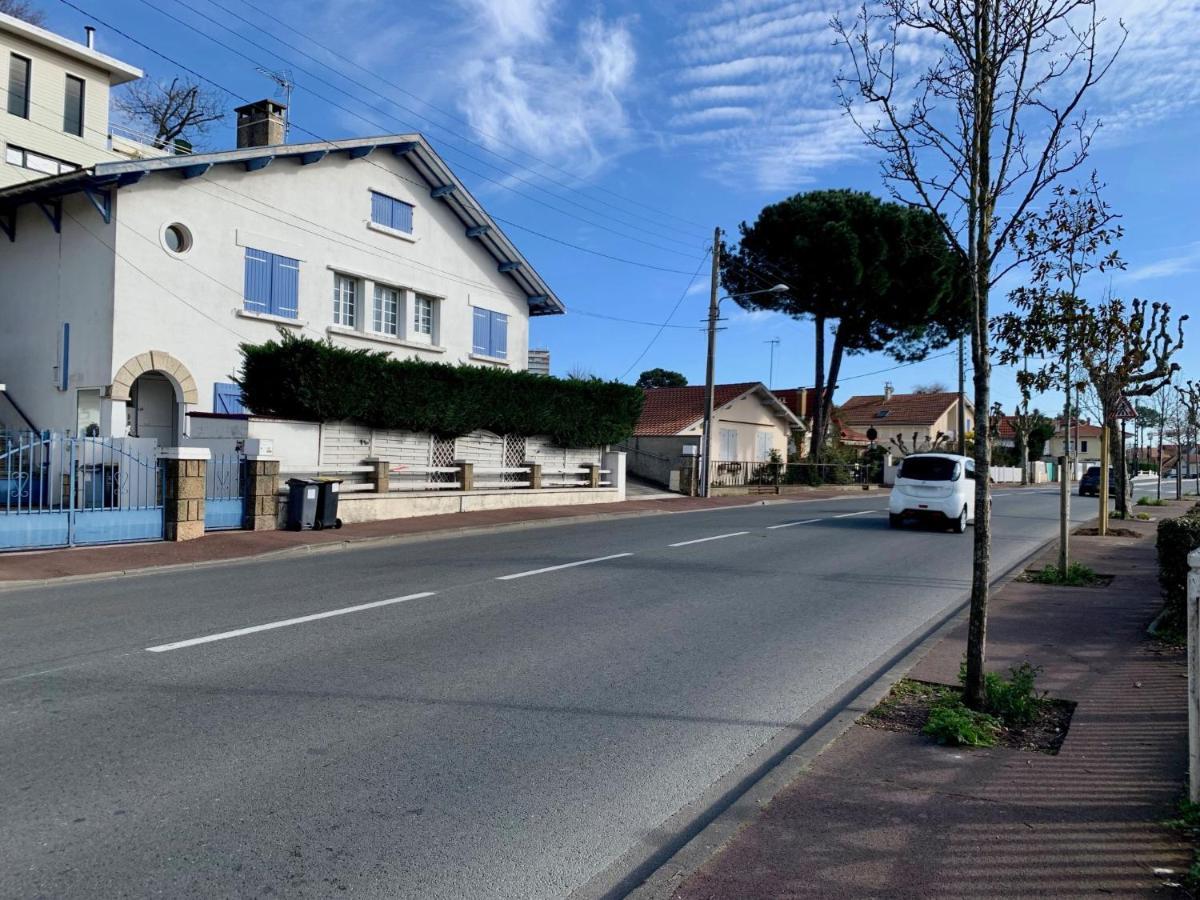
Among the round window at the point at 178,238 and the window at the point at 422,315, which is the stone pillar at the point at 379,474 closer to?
the round window at the point at 178,238

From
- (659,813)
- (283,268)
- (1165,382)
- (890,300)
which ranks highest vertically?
(890,300)

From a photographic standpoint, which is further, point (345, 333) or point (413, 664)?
point (345, 333)

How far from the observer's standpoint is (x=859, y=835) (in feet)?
12.3

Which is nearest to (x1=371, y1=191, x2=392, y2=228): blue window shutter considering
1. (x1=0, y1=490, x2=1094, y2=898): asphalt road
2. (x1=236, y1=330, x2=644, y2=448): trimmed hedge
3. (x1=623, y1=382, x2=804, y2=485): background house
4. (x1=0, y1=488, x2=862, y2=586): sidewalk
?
(x1=236, y1=330, x2=644, y2=448): trimmed hedge

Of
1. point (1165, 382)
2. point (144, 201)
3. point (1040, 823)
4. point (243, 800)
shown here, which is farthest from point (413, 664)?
point (1165, 382)

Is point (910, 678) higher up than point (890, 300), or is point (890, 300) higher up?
point (890, 300)

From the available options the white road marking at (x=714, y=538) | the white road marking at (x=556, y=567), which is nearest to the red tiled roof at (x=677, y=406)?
the white road marking at (x=714, y=538)

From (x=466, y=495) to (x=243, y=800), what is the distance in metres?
16.2

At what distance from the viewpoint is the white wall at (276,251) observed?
60.6ft

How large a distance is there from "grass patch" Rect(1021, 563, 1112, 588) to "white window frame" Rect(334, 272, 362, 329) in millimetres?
17475

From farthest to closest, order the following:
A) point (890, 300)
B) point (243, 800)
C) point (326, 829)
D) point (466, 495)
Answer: point (890, 300)
point (466, 495)
point (243, 800)
point (326, 829)

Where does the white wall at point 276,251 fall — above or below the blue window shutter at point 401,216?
below

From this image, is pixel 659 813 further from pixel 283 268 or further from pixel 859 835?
pixel 283 268

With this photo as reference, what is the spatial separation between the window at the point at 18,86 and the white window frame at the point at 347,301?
474 inches
